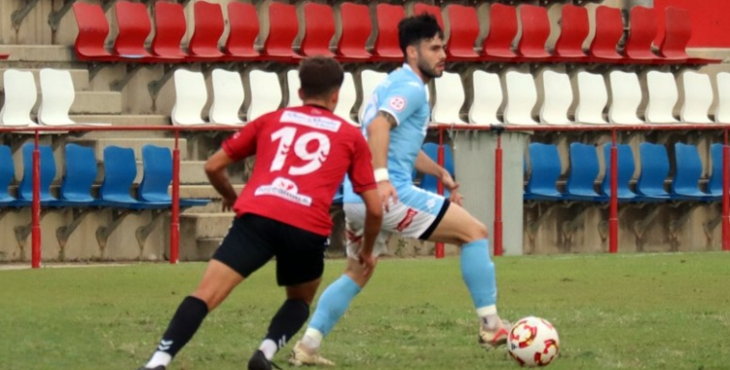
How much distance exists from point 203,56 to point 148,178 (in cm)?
265

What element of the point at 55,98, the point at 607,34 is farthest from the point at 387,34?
the point at 55,98

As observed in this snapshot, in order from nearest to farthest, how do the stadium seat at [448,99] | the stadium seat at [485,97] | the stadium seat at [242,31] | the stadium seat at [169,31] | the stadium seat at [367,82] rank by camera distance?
the stadium seat at [169,31]
the stadium seat at [367,82]
the stadium seat at [242,31]
the stadium seat at [448,99]
the stadium seat at [485,97]

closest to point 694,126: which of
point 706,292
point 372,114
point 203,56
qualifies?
point 203,56

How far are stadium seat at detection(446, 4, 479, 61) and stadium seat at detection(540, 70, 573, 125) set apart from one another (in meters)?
0.96

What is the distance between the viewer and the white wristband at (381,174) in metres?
8.12

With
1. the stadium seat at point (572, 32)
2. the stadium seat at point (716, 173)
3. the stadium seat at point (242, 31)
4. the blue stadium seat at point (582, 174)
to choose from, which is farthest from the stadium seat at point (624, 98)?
the stadium seat at point (242, 31)

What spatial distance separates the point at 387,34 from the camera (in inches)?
838

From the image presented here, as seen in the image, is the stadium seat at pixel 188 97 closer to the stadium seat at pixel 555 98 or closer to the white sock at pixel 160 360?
the stadium seat at pixel 555 98

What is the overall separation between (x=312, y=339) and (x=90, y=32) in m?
11.3

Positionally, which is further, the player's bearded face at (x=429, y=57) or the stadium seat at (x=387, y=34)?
the stadium seat at (x=387, y=34)

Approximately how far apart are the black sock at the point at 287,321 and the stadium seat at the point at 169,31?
1189 centimetres

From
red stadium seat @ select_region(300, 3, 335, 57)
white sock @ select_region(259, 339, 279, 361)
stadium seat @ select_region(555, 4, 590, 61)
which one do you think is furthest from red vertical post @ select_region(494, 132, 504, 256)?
white sock @ select_region(259, 339, 279, 361)

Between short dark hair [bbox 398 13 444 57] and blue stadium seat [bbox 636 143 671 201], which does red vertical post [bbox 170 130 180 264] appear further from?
short dark hair [bbox 398 13 444 57]

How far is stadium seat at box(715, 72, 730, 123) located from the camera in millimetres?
23125
